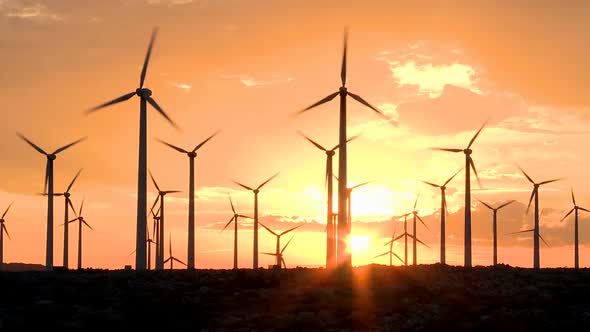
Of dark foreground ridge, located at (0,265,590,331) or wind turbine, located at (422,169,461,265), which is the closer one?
dark foreground ridge, located at (0,265,590,331)

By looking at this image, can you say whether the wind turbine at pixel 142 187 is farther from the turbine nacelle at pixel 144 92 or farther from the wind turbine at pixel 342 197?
the wind turbine at pixel 342 197

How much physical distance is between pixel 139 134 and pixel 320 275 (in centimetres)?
3068

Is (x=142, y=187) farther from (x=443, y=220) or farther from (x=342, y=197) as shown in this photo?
(x=443, y=220)

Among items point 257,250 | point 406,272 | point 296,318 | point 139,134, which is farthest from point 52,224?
point 296,318

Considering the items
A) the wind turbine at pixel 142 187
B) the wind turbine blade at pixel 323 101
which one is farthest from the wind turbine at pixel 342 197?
the wind turbine at pixel 142 187

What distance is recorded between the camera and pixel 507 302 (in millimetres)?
79312

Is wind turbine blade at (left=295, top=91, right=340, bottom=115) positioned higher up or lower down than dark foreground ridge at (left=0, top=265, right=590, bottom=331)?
higher up

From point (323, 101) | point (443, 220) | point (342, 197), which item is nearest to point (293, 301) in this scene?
point (342, 197)

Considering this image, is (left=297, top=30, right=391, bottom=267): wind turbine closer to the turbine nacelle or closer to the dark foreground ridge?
the dark foreground ridge

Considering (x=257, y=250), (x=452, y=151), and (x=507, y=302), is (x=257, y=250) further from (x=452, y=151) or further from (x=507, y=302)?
(x=507, y=302)

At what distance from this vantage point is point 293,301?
7562 centimetres

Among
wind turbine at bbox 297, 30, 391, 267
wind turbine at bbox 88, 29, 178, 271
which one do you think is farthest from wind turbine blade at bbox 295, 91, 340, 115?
wind turbine at bbox 88, 29, 178, 271

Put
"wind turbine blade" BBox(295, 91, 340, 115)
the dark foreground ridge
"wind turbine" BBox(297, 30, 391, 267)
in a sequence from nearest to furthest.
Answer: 1. the dark foreground ridge
2. "wind turbine" BBox(297, 30, 391, 267)
3. "wind turbine blade" BBox(295, 91, 340, 115)

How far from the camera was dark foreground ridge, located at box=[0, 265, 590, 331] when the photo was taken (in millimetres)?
69062
